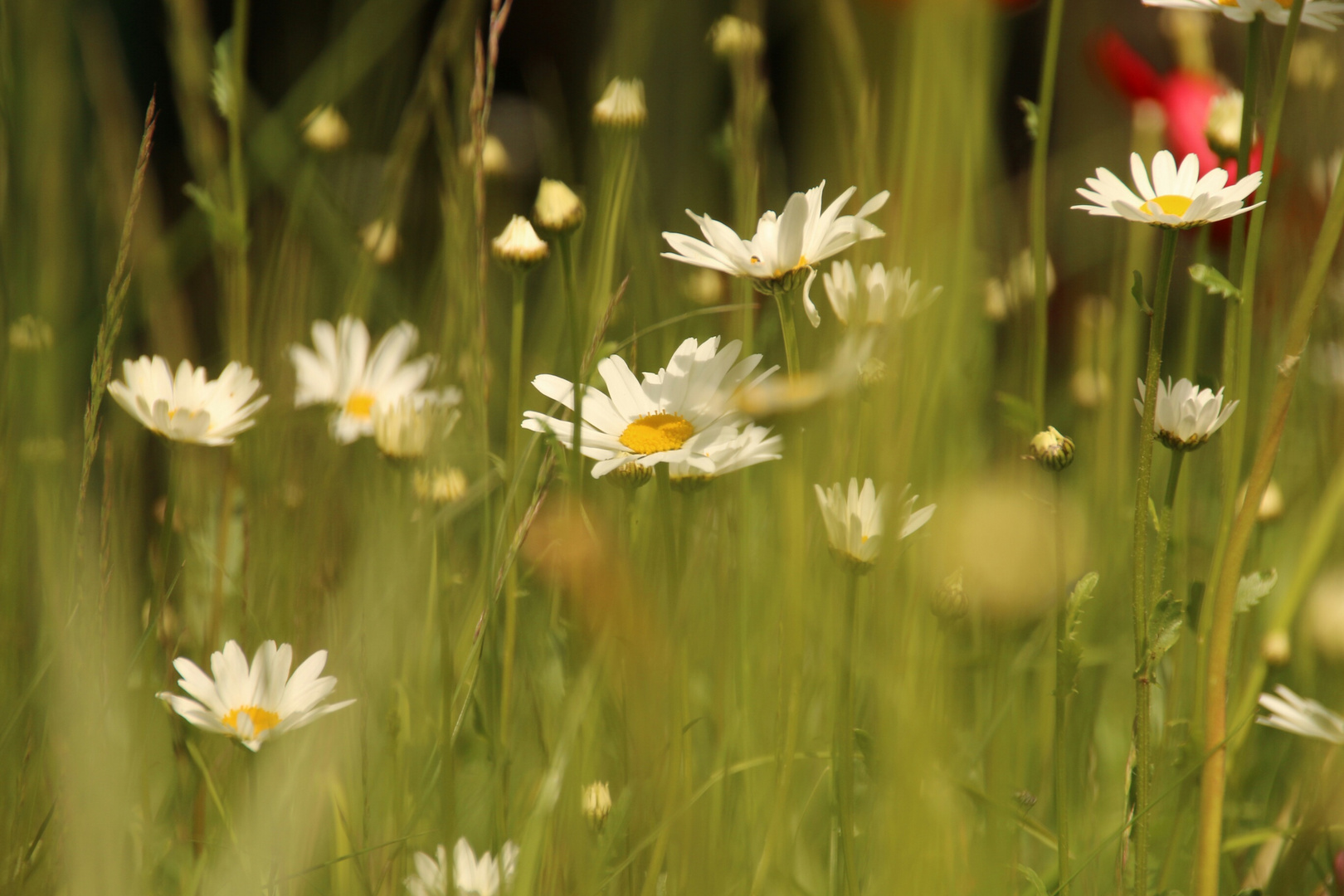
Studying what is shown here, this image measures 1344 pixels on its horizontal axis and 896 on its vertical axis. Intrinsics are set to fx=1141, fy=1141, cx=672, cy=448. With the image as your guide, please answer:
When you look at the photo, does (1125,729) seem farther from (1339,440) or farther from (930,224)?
(930,224)

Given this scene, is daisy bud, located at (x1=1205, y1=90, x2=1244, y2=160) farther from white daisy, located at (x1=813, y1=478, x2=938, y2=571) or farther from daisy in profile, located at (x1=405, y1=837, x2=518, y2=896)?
daisy in profile, located at (x1=405, y1=837, x2=518, y2=896)

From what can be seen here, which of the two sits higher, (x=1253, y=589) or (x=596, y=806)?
(x=1253, y=589)

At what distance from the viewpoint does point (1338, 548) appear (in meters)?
0.81

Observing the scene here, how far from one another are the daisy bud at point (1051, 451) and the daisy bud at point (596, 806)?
263 millimetres

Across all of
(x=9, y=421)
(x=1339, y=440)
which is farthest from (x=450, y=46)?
(x=1339, y=440)

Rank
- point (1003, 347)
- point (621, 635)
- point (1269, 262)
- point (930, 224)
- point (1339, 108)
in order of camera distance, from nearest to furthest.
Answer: point (930, 224) → point (621, 635) → point (1339, 108) → point (1269, 262) → point (1003, 347)

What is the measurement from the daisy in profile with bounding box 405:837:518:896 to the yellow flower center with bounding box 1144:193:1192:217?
1.28 ft

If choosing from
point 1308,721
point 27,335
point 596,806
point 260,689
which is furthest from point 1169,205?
point 27,335

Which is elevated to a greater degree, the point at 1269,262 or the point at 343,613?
the point at 1269,262

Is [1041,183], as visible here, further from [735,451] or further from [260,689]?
[260,689]

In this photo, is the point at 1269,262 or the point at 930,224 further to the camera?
the point at 1269,262

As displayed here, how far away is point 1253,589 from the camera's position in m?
0.51

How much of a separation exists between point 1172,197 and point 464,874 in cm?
46

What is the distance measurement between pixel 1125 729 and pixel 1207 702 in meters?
0.33
